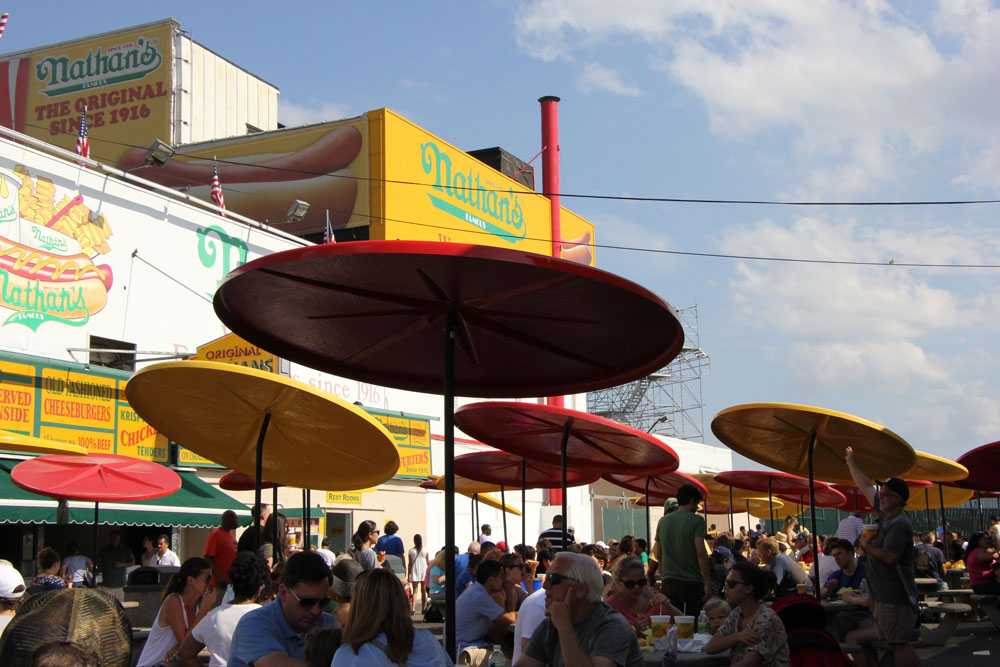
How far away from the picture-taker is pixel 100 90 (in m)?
34.2

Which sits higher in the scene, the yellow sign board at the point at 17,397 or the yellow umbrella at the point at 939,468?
the yellow sign board at the point at 17,397

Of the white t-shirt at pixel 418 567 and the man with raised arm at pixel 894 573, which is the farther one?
the white t-shirt at pixel 418 567

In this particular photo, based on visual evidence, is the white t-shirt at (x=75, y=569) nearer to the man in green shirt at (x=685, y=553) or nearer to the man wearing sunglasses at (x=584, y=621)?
the man in green shirt at (x=685, y=553)

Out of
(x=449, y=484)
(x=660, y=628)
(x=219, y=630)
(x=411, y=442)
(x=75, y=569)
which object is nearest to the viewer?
(x=219, y=630)

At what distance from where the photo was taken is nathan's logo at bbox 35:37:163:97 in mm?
32656

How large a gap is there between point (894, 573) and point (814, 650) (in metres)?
2.49

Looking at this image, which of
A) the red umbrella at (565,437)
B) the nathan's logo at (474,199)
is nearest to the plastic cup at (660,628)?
the red umbrella at (565,437)

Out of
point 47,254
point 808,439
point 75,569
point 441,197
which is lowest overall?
point 75,569

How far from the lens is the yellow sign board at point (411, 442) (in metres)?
25.4

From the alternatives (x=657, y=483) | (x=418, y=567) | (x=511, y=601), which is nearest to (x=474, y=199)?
(x=418, y=567)

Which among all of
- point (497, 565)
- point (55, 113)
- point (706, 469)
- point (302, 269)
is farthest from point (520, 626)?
point (706, 469)

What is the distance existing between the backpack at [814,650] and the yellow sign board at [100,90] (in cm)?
3061

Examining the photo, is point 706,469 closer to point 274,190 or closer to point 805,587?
point 274,190

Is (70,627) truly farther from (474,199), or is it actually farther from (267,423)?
(474,199)
